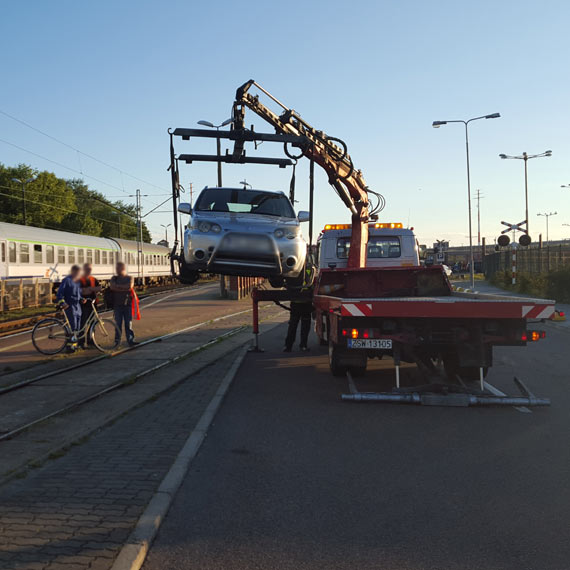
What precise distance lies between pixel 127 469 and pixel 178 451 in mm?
618

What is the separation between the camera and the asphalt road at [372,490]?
3580mm

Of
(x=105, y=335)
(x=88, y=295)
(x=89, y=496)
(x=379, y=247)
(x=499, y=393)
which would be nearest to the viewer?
(x=89, y=496)

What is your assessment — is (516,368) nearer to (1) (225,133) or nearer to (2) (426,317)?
(2) (426,317)

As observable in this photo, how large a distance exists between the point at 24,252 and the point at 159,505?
76.0ft

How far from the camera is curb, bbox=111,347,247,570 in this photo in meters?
3.44

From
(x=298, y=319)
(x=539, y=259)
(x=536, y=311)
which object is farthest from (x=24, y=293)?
(x=539, y=259)

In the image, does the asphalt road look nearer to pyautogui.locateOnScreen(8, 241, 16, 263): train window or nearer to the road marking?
the road marking

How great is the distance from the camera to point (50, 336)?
39.7 feet

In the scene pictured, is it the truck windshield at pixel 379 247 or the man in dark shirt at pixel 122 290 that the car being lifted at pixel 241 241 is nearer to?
the man in dark shirt at pixel 122 290

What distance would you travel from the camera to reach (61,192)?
77.9 meters

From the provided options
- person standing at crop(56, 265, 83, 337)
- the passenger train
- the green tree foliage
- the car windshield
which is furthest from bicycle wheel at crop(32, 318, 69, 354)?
the green tree foliage

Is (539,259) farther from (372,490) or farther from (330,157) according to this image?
(372,490)

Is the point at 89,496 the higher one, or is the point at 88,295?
the point at 88,295

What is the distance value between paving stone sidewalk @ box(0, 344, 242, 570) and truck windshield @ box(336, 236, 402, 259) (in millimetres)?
8176
